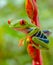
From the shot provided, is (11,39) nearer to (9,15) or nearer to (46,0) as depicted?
(9,15)

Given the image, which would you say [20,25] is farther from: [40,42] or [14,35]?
[14,35]

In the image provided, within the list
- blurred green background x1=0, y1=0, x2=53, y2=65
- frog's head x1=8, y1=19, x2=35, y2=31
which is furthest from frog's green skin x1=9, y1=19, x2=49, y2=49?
blurred green background x1=0, y1=0, x2=53, y2=65

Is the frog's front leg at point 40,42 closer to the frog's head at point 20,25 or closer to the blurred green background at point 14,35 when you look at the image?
the frog's head at point 20,25

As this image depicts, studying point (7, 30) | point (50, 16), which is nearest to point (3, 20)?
point (7, 30)

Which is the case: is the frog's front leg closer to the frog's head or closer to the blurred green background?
the frog's head

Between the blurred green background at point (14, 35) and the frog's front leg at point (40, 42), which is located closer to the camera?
the frog's front leg at point (40, 42)

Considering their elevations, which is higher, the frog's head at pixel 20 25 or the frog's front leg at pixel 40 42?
the frog's head at pixel 20 25

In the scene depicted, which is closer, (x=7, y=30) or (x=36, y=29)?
(x=36, y=29)

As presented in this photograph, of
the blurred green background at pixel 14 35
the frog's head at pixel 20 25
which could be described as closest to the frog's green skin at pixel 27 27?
the frog's head at pixel 20 25
